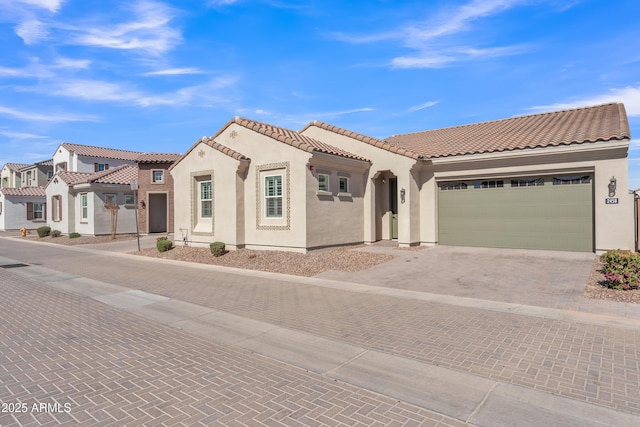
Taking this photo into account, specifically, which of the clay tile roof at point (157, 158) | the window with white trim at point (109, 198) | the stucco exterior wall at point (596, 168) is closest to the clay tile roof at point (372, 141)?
the stucco exterior wall at point (596, 168)

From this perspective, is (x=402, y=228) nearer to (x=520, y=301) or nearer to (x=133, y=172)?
(x=520, y=301)

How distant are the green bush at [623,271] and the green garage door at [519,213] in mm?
5282

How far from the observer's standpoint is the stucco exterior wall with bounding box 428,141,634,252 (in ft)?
43.1

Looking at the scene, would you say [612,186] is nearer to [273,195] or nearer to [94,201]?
[273,195]

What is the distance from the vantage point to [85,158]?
44312mm

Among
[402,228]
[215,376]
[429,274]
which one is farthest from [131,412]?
[402,228]

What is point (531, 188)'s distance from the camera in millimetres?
14961

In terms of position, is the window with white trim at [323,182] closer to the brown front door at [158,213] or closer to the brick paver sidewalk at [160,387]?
the brick paver sidewalk at [160,387]

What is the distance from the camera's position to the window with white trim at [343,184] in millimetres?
16781

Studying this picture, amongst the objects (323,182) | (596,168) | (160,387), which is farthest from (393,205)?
(160,387)

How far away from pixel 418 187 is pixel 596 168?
257 inches

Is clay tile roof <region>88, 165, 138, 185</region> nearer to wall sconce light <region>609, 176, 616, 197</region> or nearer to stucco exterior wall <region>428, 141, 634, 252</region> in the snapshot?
stucco exterior wall <region>428, 141, 634, 252</region>

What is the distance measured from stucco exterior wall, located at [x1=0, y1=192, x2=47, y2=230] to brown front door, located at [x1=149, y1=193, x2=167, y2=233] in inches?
870

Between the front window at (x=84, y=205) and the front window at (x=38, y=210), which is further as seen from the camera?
the front window at (x=38, y=210)
